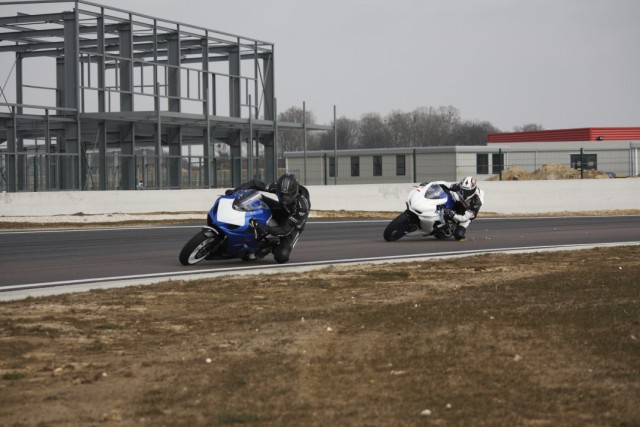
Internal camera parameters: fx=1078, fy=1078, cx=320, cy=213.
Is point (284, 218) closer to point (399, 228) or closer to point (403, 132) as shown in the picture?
point (399, 228)

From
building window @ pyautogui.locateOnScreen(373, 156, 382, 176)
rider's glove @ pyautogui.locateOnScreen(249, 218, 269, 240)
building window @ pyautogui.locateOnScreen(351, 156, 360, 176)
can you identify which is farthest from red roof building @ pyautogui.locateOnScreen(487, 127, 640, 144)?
rider's glove @ pyautogui.locateOnScreen(249, 218, 269, 240)

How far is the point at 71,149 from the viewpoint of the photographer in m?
39.3

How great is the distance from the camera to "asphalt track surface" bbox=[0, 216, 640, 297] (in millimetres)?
15219

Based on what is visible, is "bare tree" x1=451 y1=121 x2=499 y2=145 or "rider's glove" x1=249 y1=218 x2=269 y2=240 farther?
"bare tree" x1=451 y1=121 x2=499 y2=145

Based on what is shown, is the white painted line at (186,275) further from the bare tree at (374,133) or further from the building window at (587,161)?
the bare tree at (374,133)

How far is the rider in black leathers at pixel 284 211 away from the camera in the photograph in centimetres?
1600

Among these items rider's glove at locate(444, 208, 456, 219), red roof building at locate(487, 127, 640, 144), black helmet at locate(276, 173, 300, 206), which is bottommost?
rider's glove at locate(444, 208, 456, 219)

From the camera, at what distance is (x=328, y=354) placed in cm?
846

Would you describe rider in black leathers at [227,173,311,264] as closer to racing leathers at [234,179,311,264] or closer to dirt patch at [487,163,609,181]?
racing leathers at [234,179,311,264]

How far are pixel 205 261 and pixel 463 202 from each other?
6315mm

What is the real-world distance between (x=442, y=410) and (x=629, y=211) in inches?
1256

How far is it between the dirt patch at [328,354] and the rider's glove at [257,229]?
7.49 feet

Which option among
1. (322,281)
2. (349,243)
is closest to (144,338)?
(322,281)

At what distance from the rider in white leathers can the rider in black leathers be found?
18.5 feet
